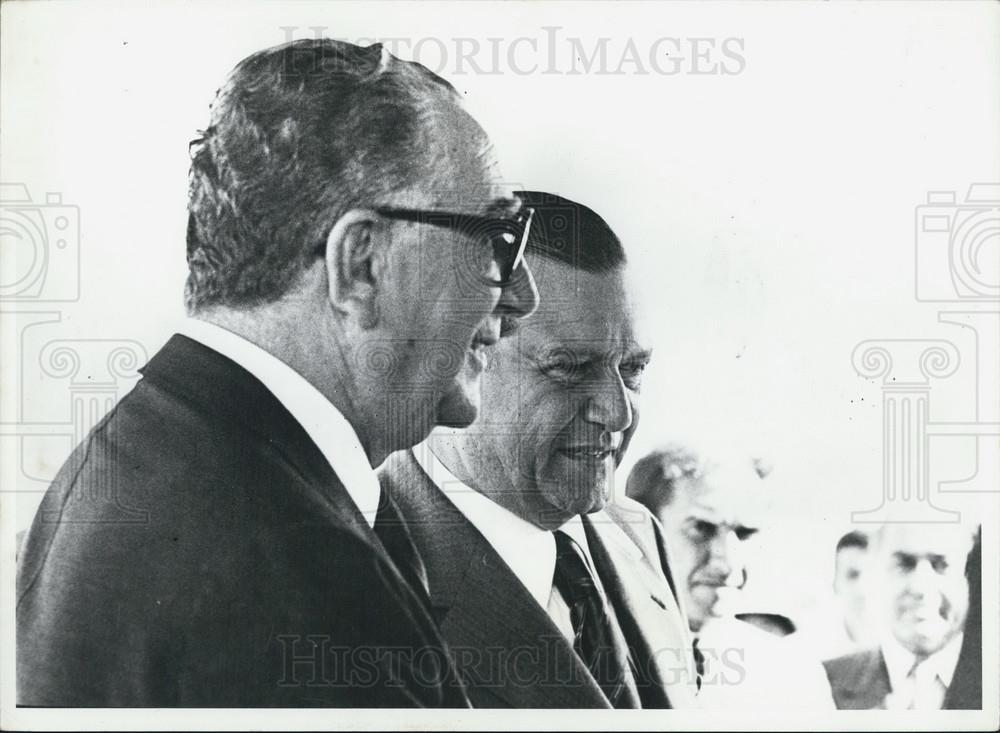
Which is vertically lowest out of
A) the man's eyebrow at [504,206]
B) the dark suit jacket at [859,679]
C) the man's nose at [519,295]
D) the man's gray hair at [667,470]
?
the dark suit jacket at [859,679]

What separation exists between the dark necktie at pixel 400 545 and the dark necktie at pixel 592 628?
29cm

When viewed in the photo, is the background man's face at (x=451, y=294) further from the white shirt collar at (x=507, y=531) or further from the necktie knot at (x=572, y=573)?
the necktie knot at (x=572, y=573)

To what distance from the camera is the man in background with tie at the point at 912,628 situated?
2.00m

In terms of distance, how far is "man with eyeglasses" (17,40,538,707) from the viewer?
190 centimetres

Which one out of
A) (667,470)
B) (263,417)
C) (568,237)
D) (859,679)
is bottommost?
(859,679)

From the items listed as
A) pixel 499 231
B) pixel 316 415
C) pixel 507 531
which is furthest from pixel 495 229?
pixel 507 531

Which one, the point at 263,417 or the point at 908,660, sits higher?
the point at 263,417

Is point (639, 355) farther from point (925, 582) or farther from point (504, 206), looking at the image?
point (925, 582)

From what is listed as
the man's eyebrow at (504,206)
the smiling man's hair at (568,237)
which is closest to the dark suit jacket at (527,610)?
the smiling man's hair at (568,237)

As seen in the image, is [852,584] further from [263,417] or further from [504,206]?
[263,417]

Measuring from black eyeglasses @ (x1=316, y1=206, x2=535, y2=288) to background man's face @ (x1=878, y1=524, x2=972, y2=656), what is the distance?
3.30ft

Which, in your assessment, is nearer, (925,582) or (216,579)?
(216,579)

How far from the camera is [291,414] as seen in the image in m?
1.94

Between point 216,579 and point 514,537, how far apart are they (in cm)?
63
